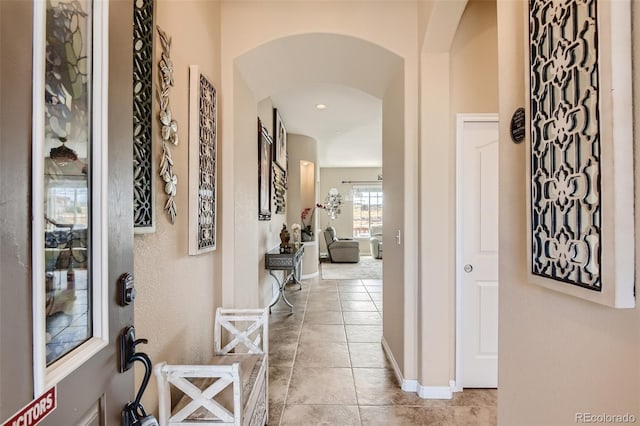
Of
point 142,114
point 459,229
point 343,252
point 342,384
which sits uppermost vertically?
point 142,114

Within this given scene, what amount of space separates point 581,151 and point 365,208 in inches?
409

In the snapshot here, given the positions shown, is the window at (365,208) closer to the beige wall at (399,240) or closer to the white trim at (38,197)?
the beige wall at (399,240)

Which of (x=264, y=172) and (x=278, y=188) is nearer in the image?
(x=264, y=172)

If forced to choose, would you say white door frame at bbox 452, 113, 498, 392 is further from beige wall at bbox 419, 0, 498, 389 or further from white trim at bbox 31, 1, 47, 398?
white trim at bbox 31, 1, 47, 398

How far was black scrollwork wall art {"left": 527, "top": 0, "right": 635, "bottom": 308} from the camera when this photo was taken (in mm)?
663

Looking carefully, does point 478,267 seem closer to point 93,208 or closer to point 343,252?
point 93,208

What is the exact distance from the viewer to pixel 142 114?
4.21ft

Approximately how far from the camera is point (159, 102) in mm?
1439

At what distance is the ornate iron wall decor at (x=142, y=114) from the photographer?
1.24 m

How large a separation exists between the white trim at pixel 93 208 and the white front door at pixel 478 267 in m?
2.34

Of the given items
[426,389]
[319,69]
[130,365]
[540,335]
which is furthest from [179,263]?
Result: [319,69]

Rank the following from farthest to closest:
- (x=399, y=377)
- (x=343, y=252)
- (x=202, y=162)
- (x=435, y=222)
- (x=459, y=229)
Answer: (x=343, y=252) < (x=399, y=377) < (x=459, y=229) < (x=435, y=222) < (x=202, y=162)

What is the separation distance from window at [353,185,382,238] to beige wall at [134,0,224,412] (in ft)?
29.7

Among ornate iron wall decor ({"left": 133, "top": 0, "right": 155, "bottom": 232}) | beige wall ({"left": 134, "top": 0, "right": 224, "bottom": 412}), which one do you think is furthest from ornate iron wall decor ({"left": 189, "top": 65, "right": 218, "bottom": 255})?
ornate iron wall decor ({"left": 133, "top": 0, "right": 155, "bottom": 232})
